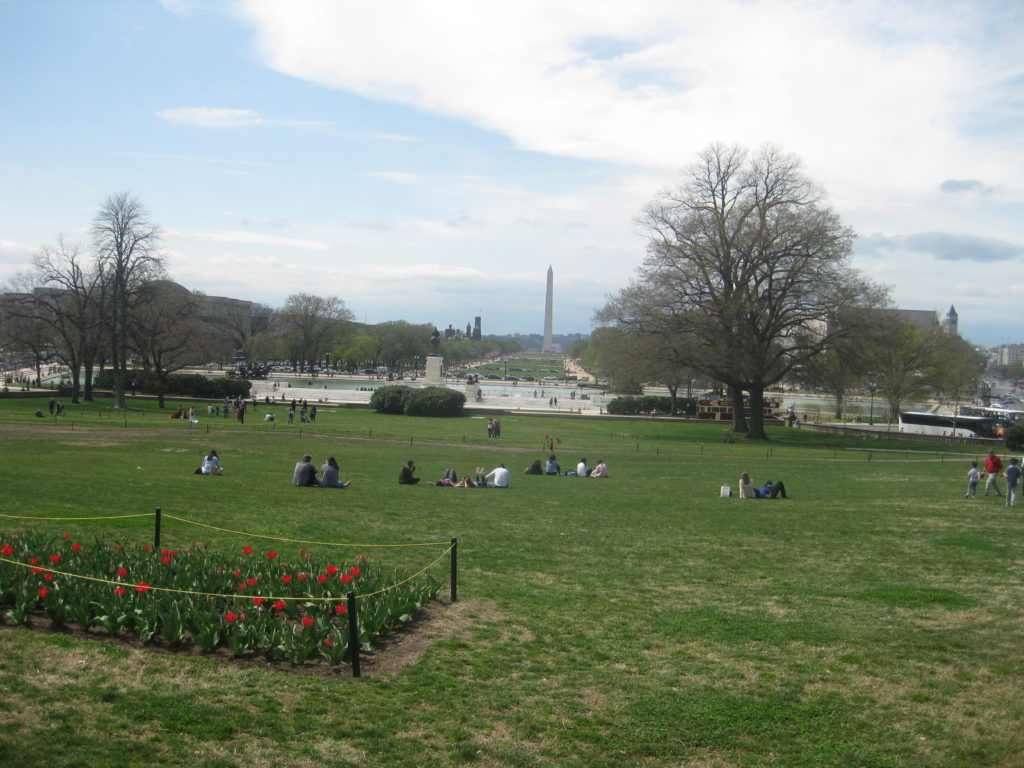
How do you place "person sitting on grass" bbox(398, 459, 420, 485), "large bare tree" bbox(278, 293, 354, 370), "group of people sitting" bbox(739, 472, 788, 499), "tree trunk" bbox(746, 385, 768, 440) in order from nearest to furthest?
1. "group of people sitting" bbox(739, 472, 788, 499)
2. "person sitting on grass" bbox(398, 459, 420, 485)
3. "tree trunk" bbox(746, 385, 768, 440)
4. "large bare tree" bbox(278, 293, 354, 370)

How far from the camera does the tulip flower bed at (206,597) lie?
8422 millimetres

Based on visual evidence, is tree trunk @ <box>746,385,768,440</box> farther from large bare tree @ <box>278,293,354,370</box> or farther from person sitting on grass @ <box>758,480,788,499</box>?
large bare tree @ <box>278,293,354,370</box>

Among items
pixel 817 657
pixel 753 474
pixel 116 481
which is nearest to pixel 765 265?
pixel 753 474

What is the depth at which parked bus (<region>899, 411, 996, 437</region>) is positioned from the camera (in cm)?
5725

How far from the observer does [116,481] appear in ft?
66.3

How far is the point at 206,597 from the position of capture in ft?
30.3

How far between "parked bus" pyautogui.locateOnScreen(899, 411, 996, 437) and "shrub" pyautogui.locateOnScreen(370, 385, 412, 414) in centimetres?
3526

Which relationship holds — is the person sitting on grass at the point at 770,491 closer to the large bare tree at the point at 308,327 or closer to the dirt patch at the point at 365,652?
the dirt patch at the point at 365,652

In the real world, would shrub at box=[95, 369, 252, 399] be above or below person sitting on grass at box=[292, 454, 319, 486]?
above

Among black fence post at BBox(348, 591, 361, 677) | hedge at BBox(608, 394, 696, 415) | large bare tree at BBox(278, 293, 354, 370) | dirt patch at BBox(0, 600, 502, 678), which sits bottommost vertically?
dirt patch at BBox(0, 600, 502, 678)

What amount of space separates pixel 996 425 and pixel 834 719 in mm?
62804

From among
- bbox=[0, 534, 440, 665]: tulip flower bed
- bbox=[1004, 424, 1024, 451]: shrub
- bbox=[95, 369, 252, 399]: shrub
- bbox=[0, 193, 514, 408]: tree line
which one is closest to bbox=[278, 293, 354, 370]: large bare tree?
bbox=[0, 193, 514, 408]: tree line

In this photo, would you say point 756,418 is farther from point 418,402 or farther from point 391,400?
point 391,400

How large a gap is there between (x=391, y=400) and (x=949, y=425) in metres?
42.1
